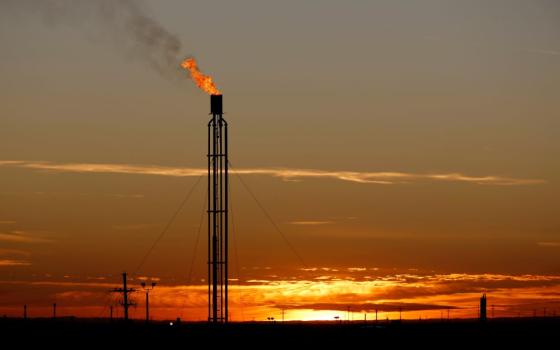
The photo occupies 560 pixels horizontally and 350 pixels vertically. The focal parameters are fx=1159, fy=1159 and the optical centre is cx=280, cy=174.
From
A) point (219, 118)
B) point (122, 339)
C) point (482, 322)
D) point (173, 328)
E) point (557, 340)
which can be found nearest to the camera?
point (219, 118)

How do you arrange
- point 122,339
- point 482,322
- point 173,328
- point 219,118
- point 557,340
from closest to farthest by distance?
1. point 219,118
2. point 122,339
3. point 557,340
4. point 173,328
5. point 482,322

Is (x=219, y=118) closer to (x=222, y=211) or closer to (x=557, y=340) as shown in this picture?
(x=222, y=211)

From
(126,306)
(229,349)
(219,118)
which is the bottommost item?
(229,349)

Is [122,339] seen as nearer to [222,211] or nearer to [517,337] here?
[222,211]

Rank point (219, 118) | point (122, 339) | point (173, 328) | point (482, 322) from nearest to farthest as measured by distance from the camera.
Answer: point (219, 118) < point (122, 339) < point (173, 328) < point (482, 322)

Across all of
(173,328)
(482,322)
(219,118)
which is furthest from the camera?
(482,322)

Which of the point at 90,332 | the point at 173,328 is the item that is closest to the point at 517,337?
the point at 173,328

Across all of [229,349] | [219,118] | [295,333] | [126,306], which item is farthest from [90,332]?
[219,118]

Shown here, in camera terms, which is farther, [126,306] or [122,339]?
[126,306]

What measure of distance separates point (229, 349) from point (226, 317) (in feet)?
9.12

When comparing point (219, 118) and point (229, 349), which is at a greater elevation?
point (219, 118)

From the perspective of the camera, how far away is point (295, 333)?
5005 inches

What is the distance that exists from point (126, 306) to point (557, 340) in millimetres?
49001

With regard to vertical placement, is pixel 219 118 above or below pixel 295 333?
above
